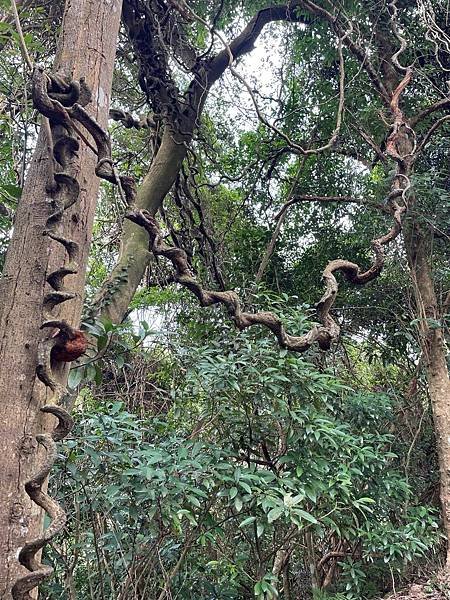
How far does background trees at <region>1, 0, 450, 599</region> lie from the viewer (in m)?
1.84

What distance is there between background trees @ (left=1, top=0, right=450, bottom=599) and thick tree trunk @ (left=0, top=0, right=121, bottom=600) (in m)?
0.44

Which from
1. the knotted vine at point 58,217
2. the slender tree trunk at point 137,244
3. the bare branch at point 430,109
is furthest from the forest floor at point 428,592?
the bare branch at point 430,109

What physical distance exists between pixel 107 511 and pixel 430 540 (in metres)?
1.55

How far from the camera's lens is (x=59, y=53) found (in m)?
1.21

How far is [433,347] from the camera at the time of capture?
10.0ft

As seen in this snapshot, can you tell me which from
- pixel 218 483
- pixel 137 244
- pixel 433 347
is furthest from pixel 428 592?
pixel 137 244

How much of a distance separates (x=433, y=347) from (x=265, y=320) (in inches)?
83.2

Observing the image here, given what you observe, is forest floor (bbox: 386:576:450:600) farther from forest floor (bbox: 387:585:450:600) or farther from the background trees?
the background trees

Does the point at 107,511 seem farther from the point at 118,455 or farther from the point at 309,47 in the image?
the point at 309,47

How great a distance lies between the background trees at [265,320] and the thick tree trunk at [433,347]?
0.5 inches

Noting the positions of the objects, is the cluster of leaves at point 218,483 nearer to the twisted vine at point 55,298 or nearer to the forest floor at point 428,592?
the forest floor at point 428,592

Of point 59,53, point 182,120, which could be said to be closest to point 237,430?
point 59,53

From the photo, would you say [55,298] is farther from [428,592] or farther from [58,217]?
[428,592]

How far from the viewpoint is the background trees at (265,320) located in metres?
1.84
